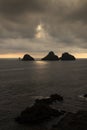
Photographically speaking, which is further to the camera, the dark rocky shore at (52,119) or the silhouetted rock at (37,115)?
the silhouetted rock at (37,115)

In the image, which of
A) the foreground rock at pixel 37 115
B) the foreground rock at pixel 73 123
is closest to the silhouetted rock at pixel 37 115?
the foreground rock at pixel 37 115

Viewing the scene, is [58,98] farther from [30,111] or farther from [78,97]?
[30,111]

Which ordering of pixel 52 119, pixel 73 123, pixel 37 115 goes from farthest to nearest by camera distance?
pixel 37 115 < pixel 52 119 < pixel 73 123

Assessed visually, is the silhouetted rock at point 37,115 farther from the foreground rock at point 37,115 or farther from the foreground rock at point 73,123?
the foreground rock at point 73,123

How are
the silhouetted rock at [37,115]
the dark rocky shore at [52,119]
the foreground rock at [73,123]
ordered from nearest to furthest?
1. the foreground rock at [73,123]
2. the dark rocky shore at [52,119]
3. the silhouetted rock at [37,115]

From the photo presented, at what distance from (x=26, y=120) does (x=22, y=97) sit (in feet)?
81.8

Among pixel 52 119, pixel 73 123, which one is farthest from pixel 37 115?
pixel 73 123

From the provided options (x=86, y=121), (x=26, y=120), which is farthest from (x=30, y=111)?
(x=86, y=121)

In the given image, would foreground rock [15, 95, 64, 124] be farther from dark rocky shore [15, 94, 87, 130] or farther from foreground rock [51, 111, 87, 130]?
foreground rock [51, 111, 87, 130]

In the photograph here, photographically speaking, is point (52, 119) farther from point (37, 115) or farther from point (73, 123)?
point (73, 123)

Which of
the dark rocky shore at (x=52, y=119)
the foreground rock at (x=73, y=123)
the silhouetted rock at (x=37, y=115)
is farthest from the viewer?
the silhouetted rock at (x=37, y=115)

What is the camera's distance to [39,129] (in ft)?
135

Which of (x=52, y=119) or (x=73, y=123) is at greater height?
(x=73, y=123)

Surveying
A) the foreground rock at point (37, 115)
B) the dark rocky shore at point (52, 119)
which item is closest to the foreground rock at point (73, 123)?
the dark rocky shore at point (52, 119)
